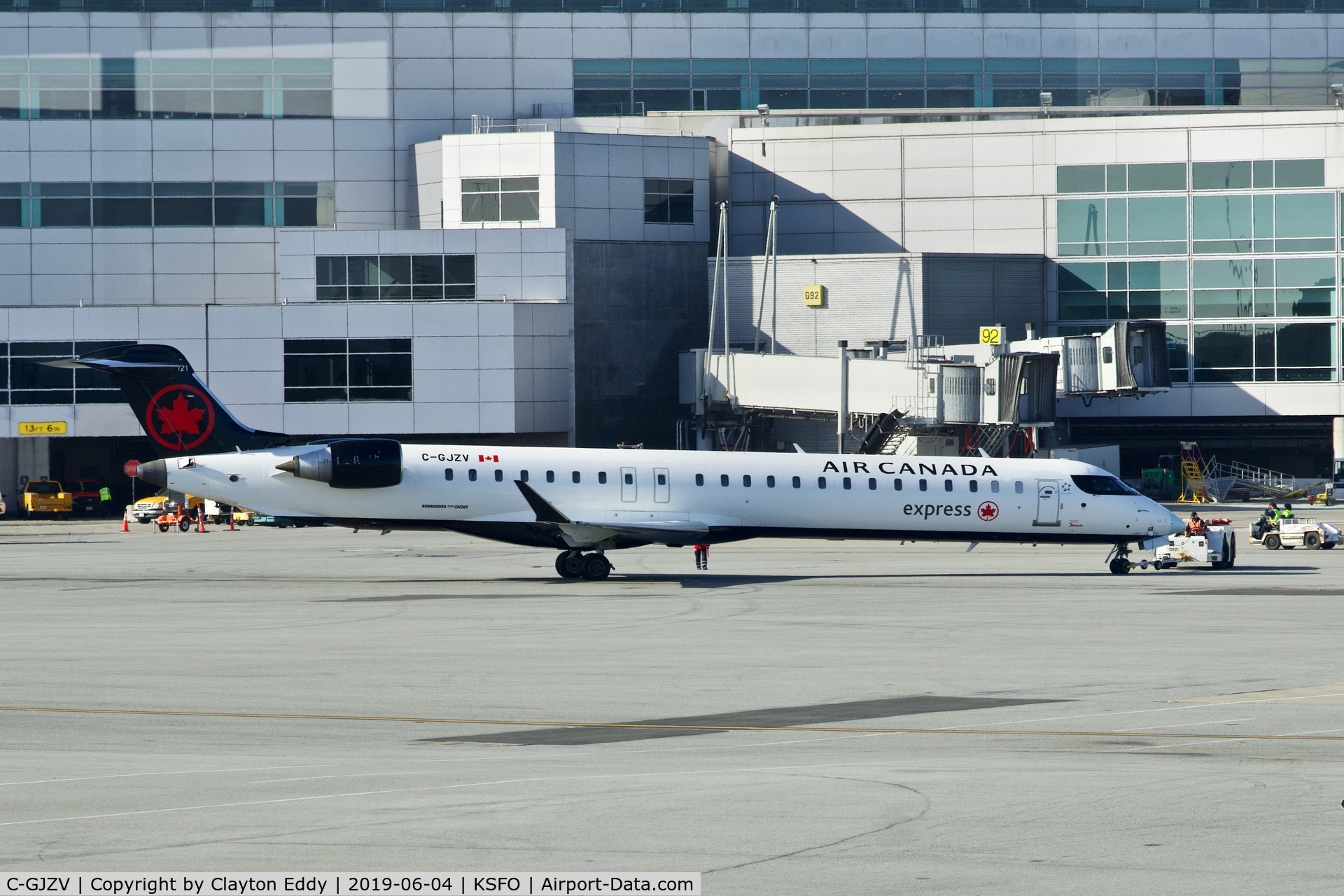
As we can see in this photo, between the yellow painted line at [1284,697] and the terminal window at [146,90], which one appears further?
the terminal window at [146,90]

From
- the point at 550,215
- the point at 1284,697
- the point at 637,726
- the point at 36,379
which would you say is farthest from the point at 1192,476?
the point at 637,726

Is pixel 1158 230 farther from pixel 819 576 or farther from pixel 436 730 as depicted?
pixel 436 730

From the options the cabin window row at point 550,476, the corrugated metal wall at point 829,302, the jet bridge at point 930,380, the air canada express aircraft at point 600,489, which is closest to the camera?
the air canada express aircraft at point 600,489

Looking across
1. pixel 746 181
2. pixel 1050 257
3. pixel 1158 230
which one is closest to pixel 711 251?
pixel 746 181

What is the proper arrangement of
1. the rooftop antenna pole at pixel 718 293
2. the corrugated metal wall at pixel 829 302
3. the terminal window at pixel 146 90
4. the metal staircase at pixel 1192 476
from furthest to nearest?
the terminal window at pixel 146 90 → the metal staircase at pixel 1192 476 → the corrugated metal wall at pixel 829 302 → the rooftop antenna pole at pixel 718 293

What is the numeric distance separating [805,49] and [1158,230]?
20729 millimetres

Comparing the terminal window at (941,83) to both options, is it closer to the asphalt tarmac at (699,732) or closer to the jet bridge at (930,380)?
the jet bridge at (930,380)

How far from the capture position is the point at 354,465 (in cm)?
3556

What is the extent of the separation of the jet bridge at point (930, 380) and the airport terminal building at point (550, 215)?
4103 mm

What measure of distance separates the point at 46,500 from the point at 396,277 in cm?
1882

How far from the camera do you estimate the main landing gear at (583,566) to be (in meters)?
36.9

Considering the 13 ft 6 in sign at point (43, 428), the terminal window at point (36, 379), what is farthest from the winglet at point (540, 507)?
the 13 ft 6 in sign at point (43, 428)

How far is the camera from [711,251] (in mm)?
79188

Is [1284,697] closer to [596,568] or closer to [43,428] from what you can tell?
[596,568]
